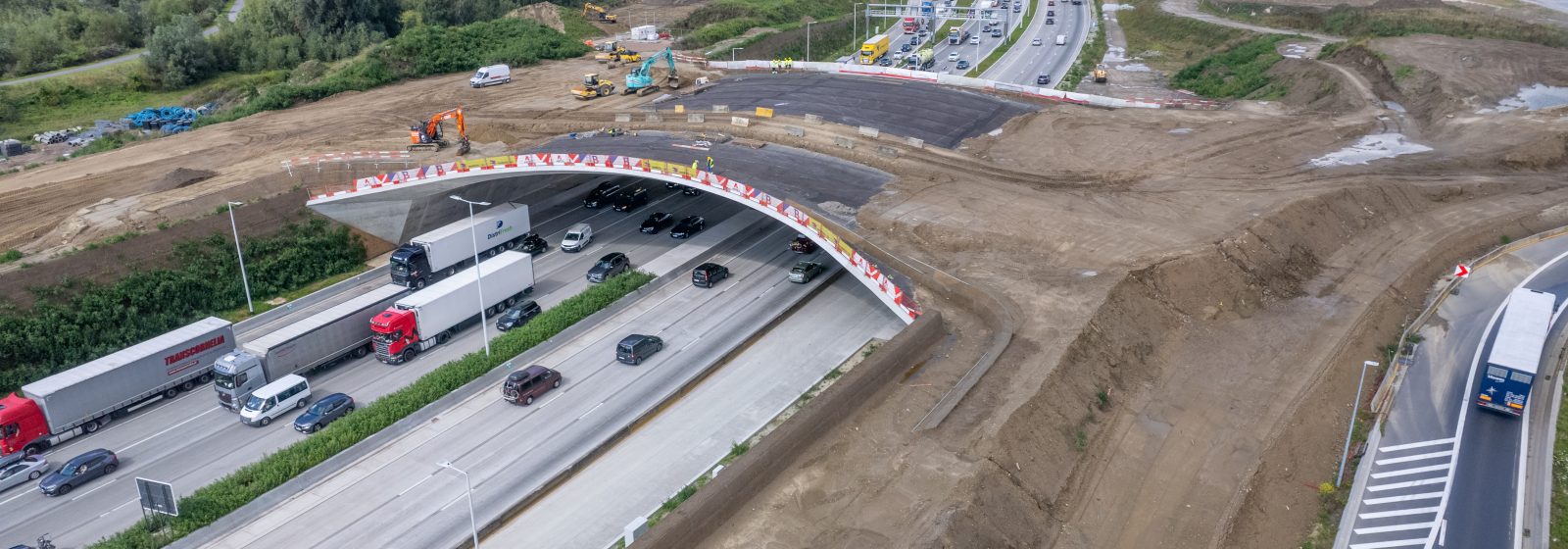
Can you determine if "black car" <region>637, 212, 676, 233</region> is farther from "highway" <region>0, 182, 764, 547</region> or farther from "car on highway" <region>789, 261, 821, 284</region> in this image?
"car on highway" <region>789, 261, 821, 284</region>

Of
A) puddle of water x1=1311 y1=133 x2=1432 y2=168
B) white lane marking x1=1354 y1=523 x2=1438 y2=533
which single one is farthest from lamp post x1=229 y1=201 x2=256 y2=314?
puddle of water x1=1311 y1=133 x2=1432 y2=168

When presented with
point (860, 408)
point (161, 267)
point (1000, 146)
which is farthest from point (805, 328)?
point (161, 267)

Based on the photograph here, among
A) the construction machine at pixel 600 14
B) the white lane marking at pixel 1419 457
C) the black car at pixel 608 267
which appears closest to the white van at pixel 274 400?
the black car at pixel 608 267

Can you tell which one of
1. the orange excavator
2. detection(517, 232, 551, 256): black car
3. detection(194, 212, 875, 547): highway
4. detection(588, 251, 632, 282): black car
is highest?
the orange excavator

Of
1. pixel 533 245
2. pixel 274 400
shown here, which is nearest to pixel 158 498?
pixel 274 400

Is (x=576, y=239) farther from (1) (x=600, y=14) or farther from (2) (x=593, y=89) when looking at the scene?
(1) (x=600, y=14)

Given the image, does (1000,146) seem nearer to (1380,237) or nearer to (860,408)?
(1380,237)
